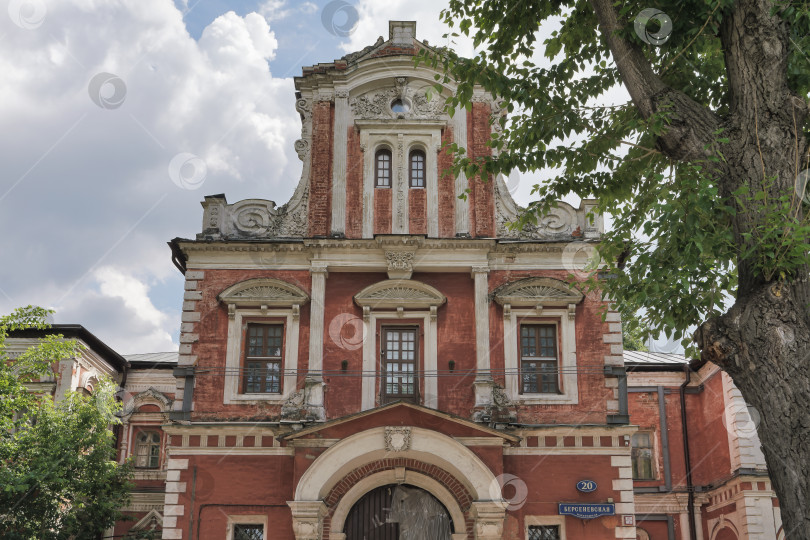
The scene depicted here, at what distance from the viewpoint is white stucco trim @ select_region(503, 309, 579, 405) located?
17.8 metres

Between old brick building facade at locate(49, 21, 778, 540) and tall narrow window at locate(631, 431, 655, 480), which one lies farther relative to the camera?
tall narrow window at locate(631, 431, 655, 480)

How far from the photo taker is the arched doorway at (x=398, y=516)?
55.3 ft

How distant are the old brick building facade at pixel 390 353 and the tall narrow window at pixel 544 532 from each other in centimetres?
4

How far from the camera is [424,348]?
18250mm

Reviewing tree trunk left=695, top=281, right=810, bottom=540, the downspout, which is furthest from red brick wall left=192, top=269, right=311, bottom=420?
the downspout

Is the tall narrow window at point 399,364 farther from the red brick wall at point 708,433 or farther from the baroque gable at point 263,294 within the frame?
the red brick wall at point 708,433

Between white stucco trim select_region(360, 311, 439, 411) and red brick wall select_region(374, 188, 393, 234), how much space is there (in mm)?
2096

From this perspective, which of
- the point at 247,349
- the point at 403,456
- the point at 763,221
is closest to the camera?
the point at 763,221

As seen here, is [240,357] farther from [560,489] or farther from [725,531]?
[725,531]

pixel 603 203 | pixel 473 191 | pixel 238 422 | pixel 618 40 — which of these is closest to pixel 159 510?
pixel 238 422

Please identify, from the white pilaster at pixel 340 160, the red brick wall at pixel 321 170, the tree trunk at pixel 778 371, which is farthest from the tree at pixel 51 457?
the tree trunk at pixel 778 371

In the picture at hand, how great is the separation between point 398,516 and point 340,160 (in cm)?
854

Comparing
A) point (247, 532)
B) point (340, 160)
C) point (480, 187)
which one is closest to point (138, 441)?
point (247, 532)

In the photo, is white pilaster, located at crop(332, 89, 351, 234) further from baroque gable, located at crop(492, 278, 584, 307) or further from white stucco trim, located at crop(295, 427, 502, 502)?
white stucco trim, located at crop(295, 427, 502, 502)
